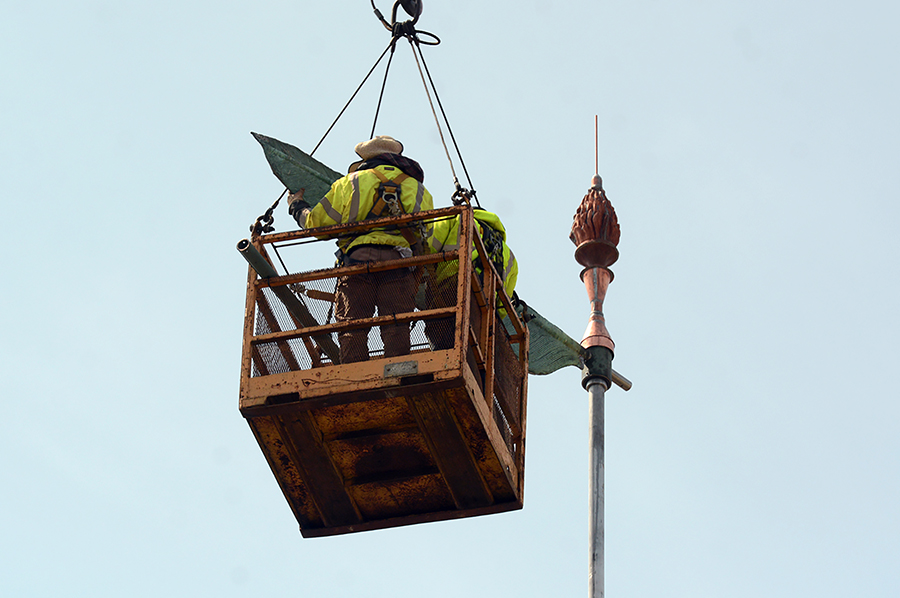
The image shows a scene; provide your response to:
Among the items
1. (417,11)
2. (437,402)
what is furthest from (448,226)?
(417,11)

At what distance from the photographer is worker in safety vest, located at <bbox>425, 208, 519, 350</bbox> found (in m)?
14.6

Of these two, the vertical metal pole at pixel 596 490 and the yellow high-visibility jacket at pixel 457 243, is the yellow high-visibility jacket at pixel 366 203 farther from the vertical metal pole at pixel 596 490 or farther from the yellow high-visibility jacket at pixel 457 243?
the vertical metal pole at pixel 596 490

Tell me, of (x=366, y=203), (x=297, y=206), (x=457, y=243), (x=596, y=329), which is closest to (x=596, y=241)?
(x=596, y=329)

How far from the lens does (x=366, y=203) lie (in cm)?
1539

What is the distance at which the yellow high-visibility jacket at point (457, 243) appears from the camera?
15.0m

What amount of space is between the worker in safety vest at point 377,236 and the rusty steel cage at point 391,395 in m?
0.06

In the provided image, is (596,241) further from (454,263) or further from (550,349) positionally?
(454,263)

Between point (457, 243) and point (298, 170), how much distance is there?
2.96 metres

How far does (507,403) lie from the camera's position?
1570 centimetres

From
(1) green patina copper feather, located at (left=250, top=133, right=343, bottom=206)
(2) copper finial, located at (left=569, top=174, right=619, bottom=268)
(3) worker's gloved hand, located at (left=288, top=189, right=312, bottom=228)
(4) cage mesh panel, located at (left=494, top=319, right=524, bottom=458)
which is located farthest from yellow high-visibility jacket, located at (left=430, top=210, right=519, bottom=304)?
(2) copper finial, located at (left=569, top=174, right=619, bottom=268)

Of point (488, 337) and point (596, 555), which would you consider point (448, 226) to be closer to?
point (488, 337)

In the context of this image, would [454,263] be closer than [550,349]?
Yes

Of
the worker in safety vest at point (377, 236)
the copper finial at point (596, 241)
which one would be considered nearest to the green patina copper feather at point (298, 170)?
the worker in safety vest at point (377, 236)

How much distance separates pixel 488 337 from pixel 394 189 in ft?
4.76
